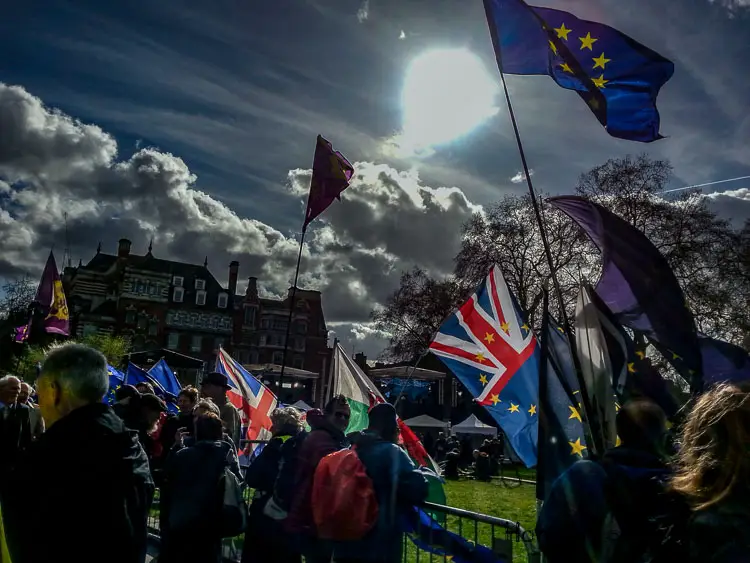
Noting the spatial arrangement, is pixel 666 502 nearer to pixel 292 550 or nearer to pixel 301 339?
pixel 292 550

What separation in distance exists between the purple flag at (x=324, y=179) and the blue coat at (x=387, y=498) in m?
6.66

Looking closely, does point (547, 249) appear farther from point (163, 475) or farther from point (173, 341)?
point (173, 341)

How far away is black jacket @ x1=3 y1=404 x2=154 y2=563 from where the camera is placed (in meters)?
2.63

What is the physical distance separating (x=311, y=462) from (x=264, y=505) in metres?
0.68

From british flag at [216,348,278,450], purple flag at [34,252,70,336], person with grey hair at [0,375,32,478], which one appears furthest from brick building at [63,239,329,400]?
person with grey hair at [0,375,32,478]

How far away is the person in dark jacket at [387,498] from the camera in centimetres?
425

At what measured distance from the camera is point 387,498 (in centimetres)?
430

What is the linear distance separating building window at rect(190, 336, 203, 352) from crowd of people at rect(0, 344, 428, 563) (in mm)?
57949

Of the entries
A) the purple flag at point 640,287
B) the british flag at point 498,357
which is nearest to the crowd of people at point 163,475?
the british flag at point 498,357

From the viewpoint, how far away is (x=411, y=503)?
4328 millimetres

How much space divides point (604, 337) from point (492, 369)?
1497 millimetres

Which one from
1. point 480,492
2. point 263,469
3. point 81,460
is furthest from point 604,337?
point 480,492

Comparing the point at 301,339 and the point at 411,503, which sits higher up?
the point at 301,339

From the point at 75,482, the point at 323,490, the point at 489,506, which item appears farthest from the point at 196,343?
the point at 75,482
